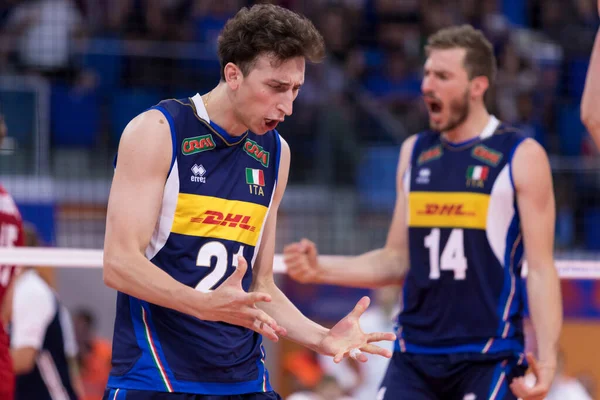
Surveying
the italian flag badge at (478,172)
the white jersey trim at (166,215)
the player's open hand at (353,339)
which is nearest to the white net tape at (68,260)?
the italian flag badge at (478,172)

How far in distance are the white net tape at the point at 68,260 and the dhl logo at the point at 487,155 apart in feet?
3.75

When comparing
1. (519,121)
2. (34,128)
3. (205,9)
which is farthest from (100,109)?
(519,121)

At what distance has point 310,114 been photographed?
37.9 feet

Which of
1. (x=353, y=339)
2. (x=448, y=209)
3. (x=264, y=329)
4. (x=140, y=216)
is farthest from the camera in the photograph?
(x=448, y=209)

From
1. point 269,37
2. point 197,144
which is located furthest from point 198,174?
point 269,37

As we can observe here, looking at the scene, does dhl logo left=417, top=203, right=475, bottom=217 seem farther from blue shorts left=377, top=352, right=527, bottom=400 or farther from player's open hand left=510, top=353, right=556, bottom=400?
player's open hand left=510, top=353, right=556, bottom=400

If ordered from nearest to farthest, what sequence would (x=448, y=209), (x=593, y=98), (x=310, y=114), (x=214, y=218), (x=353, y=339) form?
1. (x=593, y=98)
2. (x=353, y=339)
3. (x=214, y=218)
4. (x=448, y=209)
5. (x=310, y=114)

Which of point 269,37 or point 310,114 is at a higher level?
point 269,37

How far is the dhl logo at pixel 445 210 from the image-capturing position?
541 cm

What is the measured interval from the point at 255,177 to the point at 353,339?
2.69ft

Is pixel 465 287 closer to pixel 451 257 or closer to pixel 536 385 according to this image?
pixel 451 257

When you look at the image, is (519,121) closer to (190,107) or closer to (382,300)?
(382,300)

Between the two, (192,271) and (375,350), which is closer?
(375,350)

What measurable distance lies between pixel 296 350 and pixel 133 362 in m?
7.41
